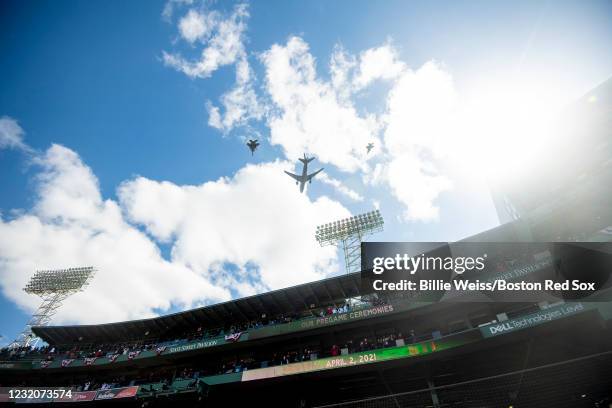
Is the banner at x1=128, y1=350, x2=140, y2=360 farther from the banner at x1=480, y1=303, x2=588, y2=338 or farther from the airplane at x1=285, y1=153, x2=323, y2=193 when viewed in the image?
the banner at x1=480, y1=303, x2=588, y2=338

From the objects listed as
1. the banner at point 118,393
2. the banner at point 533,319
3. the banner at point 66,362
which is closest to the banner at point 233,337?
the banner at point 118,393

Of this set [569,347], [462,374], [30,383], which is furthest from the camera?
[30,383]

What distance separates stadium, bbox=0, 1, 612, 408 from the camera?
15.4 m

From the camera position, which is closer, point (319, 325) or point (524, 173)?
point (319, 325)

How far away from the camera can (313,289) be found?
2592cm

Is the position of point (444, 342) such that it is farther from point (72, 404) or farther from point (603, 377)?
point (72, 404)

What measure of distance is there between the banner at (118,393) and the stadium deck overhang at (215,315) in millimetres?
7212

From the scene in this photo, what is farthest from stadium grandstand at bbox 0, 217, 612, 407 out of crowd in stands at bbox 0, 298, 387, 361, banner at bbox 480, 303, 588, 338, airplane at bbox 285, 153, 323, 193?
airplane at bbox 285, 153, 323, 193

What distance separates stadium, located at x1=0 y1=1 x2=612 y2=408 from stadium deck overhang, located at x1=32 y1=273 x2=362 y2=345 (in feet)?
0.50

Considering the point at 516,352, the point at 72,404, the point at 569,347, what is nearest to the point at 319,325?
the point at 516,352

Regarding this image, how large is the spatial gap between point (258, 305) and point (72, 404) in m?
17.2

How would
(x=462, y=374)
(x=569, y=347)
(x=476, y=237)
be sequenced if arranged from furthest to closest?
(x=476, y=237) → (x=462, y=374) → (x=569, y=347)

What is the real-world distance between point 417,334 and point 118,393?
23167mm

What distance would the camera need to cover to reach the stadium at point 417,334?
15.4 meters
